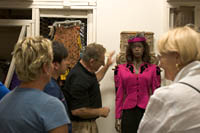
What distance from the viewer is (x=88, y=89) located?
220 centimetres

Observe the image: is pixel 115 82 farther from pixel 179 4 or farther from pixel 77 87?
pixel 179 4

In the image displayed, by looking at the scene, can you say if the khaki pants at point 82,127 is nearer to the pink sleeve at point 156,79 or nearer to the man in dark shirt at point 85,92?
the man in dark shirt at point 85,92

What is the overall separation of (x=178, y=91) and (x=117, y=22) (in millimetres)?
1961

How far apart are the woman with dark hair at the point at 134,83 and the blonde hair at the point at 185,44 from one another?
56.0 inches

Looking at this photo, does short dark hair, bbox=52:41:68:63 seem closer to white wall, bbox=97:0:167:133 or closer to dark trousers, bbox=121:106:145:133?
dark trousers, bbox=121:106:145:133

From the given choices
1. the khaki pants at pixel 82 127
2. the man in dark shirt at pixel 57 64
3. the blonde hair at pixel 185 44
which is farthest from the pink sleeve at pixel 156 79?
the blonde hair at pixel 185 44

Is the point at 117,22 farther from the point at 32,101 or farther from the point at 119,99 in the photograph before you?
the point at 32,101

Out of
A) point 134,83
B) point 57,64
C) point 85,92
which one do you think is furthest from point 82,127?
point 57,64

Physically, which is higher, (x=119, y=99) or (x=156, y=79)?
(x=156, y=79)

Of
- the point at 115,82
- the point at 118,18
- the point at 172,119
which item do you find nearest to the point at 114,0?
the point at 118,18

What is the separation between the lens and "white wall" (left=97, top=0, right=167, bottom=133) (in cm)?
290

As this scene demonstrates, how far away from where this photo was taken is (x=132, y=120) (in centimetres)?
254

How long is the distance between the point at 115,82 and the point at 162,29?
0.86 metres

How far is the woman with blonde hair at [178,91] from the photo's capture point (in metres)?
1.05
